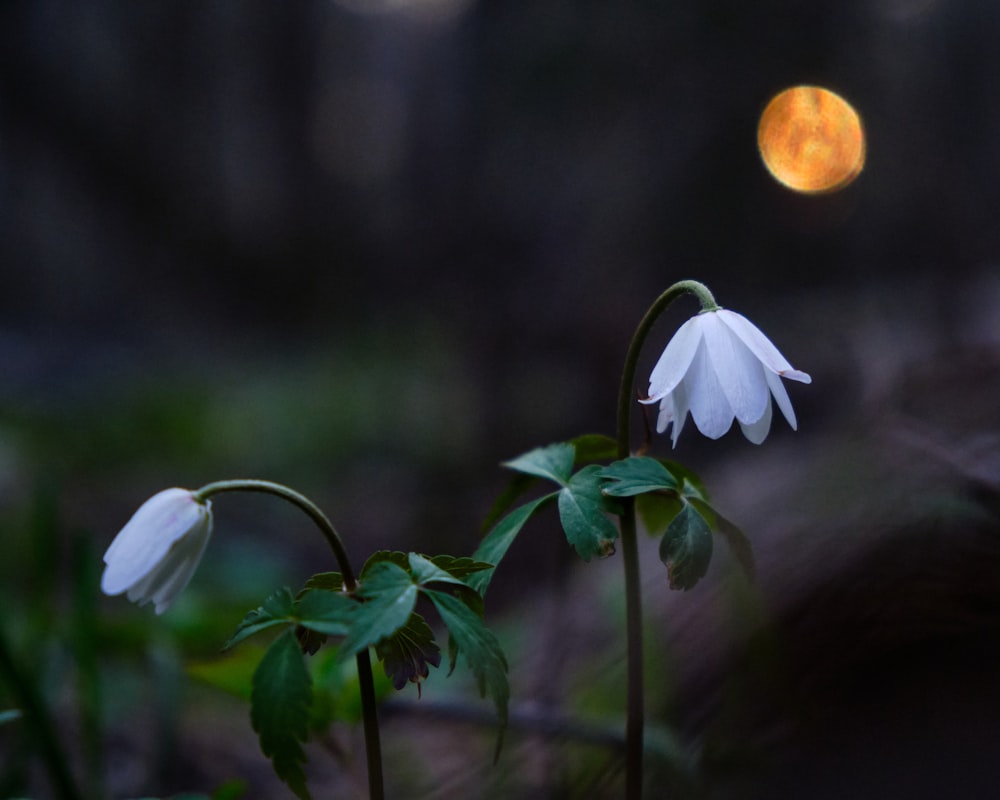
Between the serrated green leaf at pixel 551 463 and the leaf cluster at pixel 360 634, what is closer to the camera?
the leaf cluster at pixel 360 634

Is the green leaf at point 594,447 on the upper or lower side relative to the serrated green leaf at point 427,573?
upper

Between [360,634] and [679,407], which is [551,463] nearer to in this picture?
[679,407]

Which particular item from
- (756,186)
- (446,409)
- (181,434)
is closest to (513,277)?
(446,409)

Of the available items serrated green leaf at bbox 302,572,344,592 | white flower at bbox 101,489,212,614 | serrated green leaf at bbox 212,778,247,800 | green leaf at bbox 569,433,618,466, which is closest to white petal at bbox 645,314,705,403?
green leaf at bbox 569,433,618,466

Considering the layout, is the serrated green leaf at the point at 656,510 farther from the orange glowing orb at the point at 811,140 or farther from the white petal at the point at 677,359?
the orange glowing orb at the point at 811,140

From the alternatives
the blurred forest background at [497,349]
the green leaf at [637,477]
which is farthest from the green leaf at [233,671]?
the green leaf at [637,477]

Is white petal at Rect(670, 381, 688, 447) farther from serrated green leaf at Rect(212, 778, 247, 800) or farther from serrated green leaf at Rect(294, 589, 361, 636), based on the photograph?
serrated green leaf at Rect(212, 778, 247, 800)

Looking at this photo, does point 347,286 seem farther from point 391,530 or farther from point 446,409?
point 391,530

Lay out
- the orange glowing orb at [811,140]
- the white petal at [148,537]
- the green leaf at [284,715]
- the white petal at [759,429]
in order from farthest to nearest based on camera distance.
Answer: the orange glowing orb at [811,140] → the white petal at [759,429] → the white petal at [148,537] → the green leaf at [284,715]

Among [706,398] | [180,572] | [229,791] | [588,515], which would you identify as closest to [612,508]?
[588,515]
